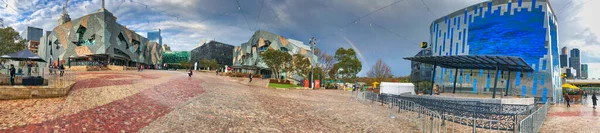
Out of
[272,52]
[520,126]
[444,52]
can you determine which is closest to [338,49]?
→ [272,52]

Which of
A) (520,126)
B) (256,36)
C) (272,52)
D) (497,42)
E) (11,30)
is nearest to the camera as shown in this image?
(520,126)

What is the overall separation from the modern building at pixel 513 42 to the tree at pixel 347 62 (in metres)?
15.7

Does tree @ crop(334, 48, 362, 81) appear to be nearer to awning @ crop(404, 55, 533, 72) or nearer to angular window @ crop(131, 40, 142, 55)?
awning @ crop(404, 55, 533, 72)

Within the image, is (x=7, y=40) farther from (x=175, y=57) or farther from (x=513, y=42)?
(x=175, y=57)

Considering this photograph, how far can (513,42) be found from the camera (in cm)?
3269

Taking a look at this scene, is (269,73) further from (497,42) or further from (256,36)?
(497,42)

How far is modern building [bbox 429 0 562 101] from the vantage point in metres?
30.4

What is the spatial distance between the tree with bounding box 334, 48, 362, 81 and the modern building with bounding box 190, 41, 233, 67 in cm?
8338

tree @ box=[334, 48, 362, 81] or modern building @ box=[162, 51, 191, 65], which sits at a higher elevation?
modern building @ box=[162, 51, 191, 65]

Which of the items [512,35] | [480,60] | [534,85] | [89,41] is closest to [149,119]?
[480,60]

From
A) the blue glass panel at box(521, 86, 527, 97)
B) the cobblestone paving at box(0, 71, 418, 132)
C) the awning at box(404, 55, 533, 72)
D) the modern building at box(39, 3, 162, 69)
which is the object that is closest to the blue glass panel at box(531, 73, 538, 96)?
the blue glass panel at box(521, 86, 527, 97)

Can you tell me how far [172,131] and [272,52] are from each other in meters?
42.6

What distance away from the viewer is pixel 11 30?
3794 centimetres

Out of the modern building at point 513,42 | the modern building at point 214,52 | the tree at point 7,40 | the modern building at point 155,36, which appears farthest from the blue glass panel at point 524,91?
the modern building at point 155,36
